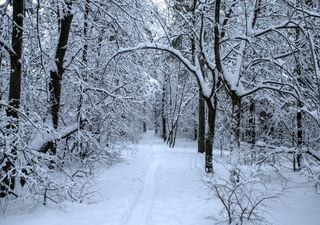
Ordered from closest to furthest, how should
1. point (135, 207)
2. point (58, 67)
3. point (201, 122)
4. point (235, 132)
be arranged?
point (135, 207)
point (235, 132)
point (58, 67)
point (201, 122)

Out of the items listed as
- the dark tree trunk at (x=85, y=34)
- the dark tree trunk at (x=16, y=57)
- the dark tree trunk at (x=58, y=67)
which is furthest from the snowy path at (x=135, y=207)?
the dark tree trunk at (x=85, y=34)

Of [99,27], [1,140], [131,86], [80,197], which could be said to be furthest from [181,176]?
[1,140]

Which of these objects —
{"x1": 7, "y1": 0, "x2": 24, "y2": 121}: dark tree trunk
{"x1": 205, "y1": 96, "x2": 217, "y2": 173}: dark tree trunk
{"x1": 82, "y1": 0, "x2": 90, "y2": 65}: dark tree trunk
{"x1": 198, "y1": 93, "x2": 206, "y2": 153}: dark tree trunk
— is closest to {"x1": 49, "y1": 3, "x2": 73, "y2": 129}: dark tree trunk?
{"x1": 82, "y1": 0, "x2": 90, "y2": 65}: dark tree trunk

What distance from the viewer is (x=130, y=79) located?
14.5 m

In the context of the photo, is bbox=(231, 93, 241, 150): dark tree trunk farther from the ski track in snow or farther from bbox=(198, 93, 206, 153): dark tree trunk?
bbox=(198, 93, 206, 153): dark tree trunk

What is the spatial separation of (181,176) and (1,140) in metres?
7.61

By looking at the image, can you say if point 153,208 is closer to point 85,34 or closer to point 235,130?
point 235,130

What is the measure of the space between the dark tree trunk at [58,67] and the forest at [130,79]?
0.11 feet

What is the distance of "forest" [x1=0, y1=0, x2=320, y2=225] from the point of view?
26.2 ft

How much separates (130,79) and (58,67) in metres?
4.05

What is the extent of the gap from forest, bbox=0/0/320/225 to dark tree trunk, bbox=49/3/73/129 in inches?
1.3

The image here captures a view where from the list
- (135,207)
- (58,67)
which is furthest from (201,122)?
(135,207)

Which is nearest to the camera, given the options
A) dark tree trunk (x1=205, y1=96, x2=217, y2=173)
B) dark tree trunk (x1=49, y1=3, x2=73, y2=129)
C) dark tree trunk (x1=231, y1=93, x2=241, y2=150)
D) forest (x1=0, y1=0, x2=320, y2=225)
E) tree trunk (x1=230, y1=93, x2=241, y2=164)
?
forest (x1=0, y1=0, x2=320, y2=225)

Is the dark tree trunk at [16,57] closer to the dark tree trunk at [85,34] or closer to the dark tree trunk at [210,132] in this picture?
the dark tree trunk at [85,34]
